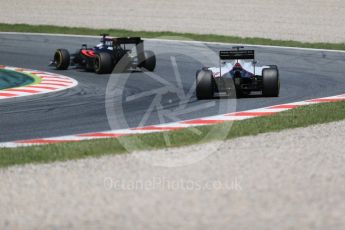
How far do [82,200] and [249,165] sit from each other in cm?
224

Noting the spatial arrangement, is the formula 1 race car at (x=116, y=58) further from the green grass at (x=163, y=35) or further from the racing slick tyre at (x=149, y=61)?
the green grass at (x=163, y=35)

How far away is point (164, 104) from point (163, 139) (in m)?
4.50

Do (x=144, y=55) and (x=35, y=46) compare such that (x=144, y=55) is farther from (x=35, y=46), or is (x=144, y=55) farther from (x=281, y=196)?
(x=281, y=196)

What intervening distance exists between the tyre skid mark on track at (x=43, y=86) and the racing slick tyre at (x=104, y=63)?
0.82m

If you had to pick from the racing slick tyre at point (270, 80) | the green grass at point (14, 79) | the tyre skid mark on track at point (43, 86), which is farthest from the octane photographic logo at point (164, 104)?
the green grass at point (14, 79)

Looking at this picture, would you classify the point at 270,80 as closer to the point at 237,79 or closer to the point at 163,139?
the point at 237,79

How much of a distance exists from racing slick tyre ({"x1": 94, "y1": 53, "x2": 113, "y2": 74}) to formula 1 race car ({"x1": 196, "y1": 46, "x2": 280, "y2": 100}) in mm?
5207

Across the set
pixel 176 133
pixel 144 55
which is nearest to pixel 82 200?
pixel 176 133

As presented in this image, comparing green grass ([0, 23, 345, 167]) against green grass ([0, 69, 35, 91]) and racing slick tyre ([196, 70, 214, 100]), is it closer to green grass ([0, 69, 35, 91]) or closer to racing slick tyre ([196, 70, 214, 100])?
racing slick tyre ([196, 70, 214, 100])

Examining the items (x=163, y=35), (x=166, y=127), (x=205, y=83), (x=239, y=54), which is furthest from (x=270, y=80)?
(x=163, y=35)

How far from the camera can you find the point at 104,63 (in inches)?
837

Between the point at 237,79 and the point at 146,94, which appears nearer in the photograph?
the point at 237,79

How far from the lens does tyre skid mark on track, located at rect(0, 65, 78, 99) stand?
17969 millimetres

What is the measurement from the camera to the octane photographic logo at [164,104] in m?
11.0
